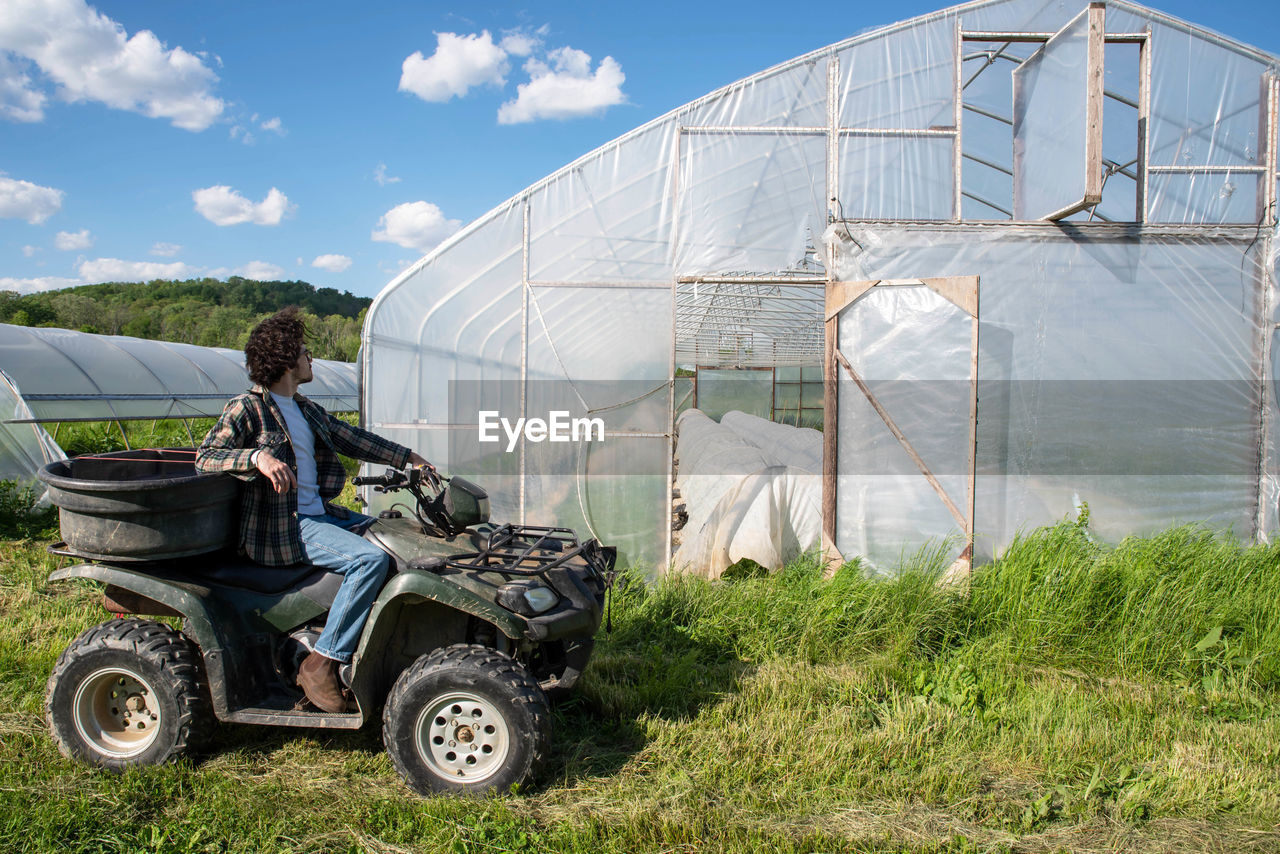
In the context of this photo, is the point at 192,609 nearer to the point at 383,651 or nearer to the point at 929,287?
the point at 383,651

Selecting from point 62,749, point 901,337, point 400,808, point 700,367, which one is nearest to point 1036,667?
point 901,337

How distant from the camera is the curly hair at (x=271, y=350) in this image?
10.6 feet

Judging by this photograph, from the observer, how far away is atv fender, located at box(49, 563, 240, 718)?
2.98m

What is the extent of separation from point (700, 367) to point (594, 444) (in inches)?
464

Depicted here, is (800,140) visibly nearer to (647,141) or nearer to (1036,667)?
(647,141)

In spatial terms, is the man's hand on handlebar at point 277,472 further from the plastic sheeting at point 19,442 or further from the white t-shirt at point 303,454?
the plastic sheeting at point 19,442

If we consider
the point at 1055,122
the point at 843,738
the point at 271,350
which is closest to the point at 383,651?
the point at 271,350

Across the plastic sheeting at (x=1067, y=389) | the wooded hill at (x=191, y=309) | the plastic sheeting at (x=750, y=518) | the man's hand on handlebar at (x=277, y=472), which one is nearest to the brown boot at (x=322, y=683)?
the man's hand on handlebar at (x=277, y=472)

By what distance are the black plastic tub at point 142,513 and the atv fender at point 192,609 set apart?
14cm

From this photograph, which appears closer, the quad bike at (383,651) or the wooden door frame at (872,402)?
the quad bike at (383,651)

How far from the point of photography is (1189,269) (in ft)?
18.4

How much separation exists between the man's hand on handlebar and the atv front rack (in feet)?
2.22

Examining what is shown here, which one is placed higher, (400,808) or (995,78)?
(995,78)

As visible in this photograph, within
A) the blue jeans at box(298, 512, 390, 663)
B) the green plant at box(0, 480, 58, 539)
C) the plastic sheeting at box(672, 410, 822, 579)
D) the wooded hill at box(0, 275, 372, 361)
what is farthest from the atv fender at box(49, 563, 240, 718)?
the wooded hill at box(0, 275, 372, 361)
